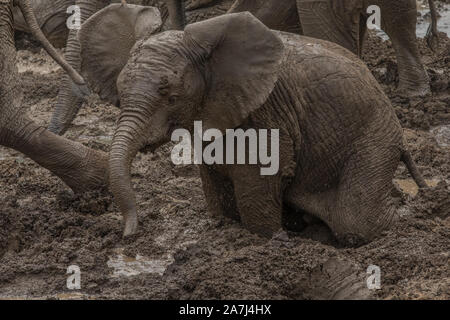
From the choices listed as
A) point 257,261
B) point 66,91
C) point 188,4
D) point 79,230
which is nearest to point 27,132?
Result: point 79,230

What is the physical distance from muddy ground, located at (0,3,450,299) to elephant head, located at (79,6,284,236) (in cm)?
36

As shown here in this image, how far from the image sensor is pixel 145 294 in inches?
190

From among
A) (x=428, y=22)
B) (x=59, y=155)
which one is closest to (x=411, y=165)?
(x=59, y=155)

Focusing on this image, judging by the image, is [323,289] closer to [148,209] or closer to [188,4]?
[148,209]

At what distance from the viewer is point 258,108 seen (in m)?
5.18

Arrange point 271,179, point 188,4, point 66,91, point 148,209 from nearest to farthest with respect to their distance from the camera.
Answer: point 271,179, point 148,209, point 66,91, point 188,4

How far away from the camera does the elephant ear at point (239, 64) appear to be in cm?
505

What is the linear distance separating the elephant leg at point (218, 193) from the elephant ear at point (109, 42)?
1.87 feet

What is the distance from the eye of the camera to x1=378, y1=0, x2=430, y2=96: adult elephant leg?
7.40 meters

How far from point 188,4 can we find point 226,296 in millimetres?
3967

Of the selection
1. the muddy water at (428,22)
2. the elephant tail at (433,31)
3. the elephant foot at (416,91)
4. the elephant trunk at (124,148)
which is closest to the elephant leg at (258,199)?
the elephant trunk at (124,148)

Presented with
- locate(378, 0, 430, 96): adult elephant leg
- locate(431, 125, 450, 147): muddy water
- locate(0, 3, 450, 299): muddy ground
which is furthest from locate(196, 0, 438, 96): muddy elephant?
locate(0, 3, 450, 299): muddy ground

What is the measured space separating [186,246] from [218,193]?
293 mm

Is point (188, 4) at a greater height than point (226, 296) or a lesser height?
greater
